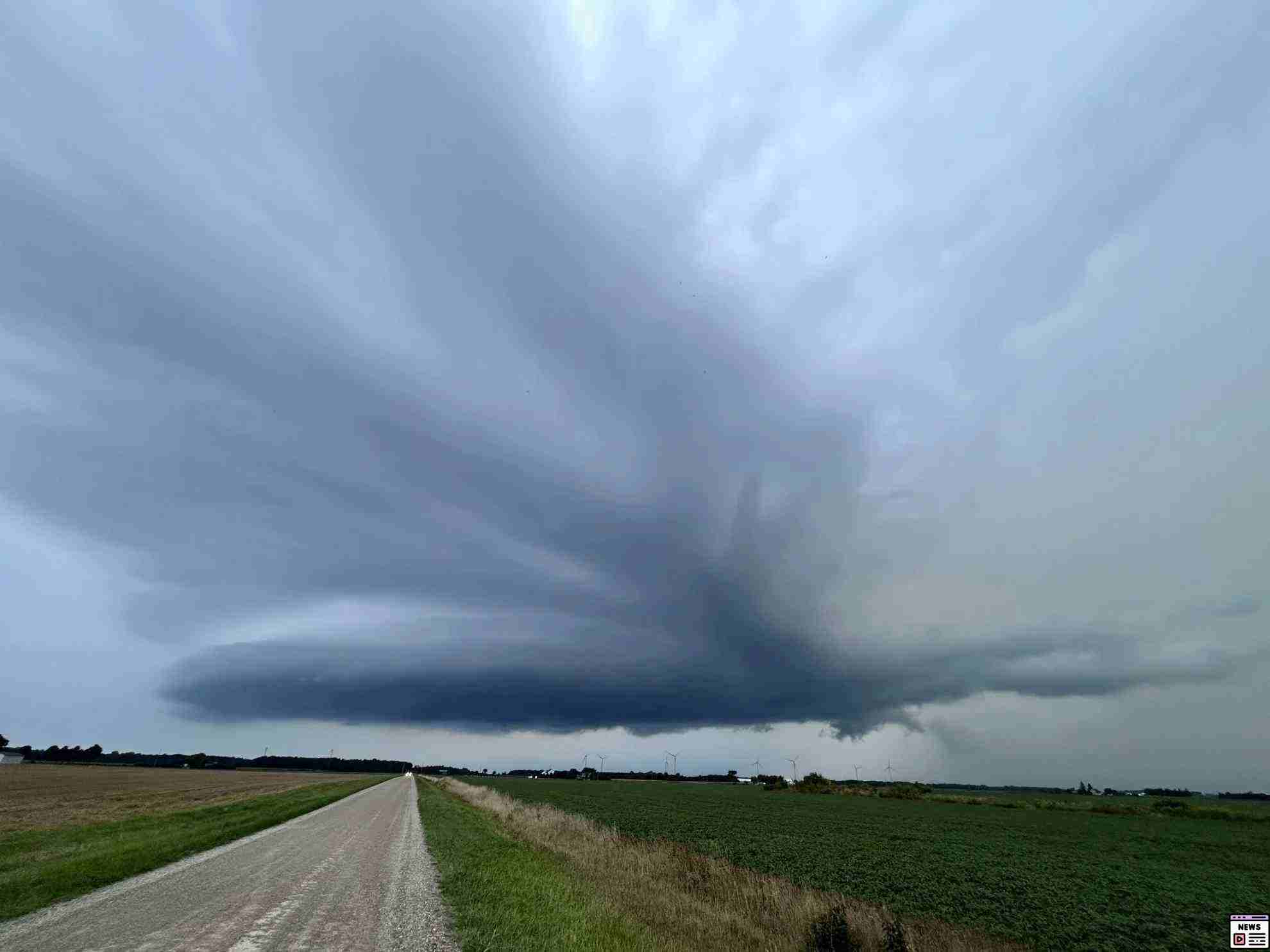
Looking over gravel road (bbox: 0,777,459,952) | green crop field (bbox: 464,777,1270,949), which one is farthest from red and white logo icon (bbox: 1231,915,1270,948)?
gravel road (bbox: 0,777,459,952)

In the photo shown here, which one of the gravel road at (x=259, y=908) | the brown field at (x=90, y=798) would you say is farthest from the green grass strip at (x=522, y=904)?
the brown field at (x=90, y=798)

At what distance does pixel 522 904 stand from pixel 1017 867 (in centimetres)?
3285

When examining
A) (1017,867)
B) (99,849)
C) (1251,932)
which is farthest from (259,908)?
Result: (1017,867)

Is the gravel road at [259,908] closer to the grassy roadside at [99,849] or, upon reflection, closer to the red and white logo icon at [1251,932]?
the grassy roadside at [99,849]

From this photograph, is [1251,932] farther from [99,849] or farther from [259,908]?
[99,849]

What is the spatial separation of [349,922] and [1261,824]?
441 feet

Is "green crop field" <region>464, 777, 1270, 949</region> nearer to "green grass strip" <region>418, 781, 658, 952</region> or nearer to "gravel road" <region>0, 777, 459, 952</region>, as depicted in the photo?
"green grass strip" <region>418, 781, 658, 952</region>

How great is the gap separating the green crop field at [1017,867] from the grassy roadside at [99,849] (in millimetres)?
24437

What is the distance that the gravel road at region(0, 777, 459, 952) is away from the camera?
1228cm

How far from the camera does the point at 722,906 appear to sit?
19891 mm

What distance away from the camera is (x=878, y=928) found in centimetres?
1606

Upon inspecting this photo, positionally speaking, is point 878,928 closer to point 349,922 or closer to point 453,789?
point 349,922

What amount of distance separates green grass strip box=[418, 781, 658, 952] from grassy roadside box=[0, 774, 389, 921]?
31.0ft

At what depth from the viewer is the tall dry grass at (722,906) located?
1606 cm
